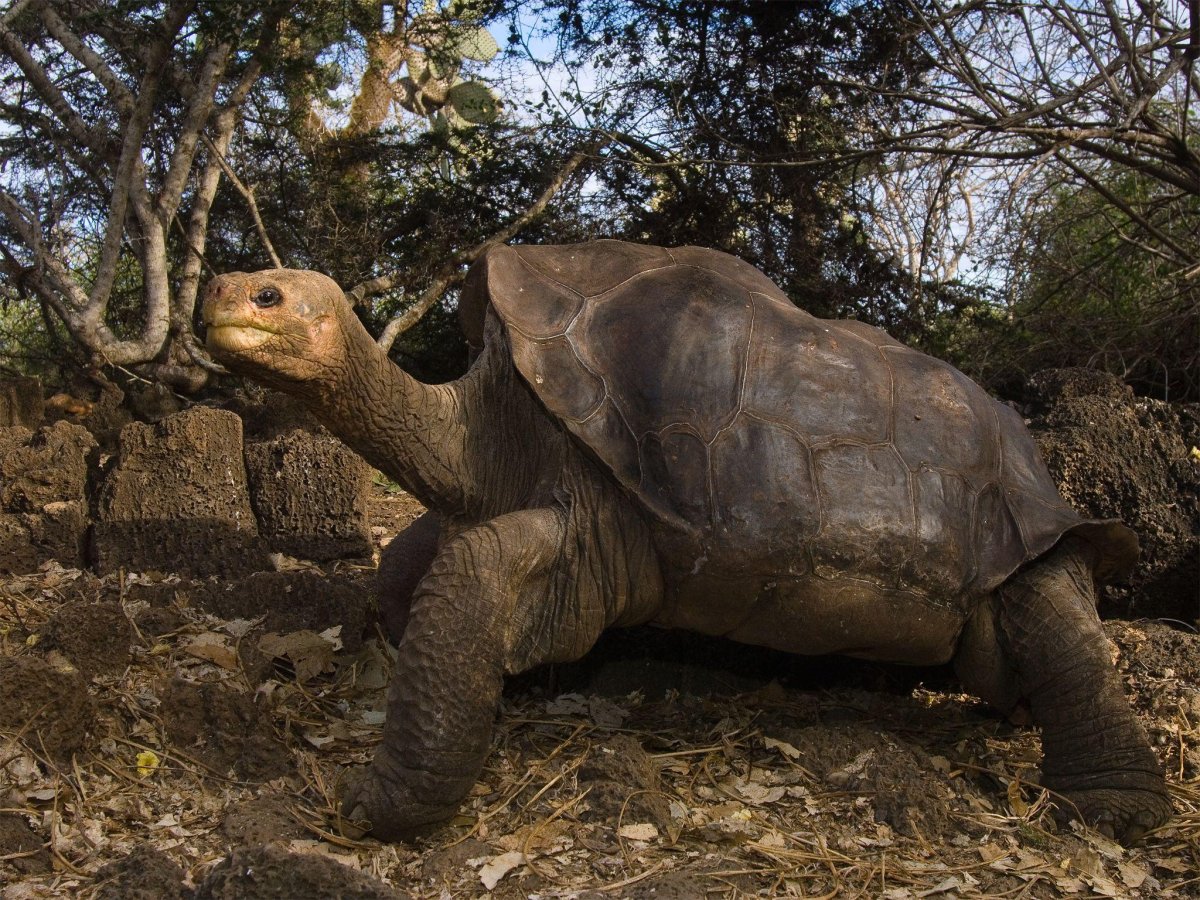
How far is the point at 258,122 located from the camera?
26.9ft

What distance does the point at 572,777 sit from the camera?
2871 millimetres

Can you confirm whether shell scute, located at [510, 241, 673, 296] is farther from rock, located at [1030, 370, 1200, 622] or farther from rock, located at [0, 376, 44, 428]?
rock, located at [0, 376, 44, 428]

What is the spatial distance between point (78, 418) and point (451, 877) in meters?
5.53

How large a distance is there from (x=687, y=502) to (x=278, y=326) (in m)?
1.09

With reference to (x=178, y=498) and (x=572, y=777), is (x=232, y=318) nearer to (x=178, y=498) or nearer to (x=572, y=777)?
(x=572, y=777)

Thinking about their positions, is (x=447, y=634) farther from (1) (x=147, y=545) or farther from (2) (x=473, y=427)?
(1) (x=147, y=545)

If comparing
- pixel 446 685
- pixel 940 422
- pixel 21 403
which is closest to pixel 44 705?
pixel 446 685

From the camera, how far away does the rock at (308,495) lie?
4578 millimetres

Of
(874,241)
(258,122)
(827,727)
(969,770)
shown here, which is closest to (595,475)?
(827,727)

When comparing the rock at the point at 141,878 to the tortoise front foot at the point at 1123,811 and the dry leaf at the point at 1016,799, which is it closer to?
the dry leaf at the point at 1016,799

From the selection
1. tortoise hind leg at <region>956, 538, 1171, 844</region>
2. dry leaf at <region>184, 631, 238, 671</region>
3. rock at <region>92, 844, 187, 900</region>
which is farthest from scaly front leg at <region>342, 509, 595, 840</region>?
tortoise hind leg at <region>956, 538, 1171, 844</region>

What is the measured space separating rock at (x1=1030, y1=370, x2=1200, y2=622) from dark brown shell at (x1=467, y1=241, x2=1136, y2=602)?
0.86 metres

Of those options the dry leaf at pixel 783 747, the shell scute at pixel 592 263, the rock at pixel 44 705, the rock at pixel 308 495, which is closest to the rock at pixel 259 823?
the rock at pixel 44 705

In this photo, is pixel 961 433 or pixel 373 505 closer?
pixel 961 433
